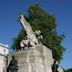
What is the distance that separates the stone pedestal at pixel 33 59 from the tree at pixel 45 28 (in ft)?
71.1

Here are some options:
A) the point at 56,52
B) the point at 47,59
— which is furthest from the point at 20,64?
the point at 56,52

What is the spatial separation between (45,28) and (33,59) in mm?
24696

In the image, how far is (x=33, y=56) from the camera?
60.4ft

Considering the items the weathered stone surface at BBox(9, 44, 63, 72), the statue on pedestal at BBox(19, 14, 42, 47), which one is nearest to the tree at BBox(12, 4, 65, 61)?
the statue on pedestal at BBox(19, 14, 42, 47)

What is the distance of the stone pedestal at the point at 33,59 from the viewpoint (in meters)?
18.3

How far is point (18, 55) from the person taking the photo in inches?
739

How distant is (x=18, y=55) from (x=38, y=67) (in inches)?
54.6

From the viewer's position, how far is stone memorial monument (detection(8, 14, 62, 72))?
1831 cm

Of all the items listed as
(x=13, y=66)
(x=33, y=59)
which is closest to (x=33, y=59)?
(x=33, y=59)

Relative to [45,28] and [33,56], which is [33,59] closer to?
[33,56]

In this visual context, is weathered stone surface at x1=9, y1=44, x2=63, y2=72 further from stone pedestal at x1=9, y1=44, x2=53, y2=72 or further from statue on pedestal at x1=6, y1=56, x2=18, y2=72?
statue on pedestal at x1=6, y1=56, x2=18, y2=72

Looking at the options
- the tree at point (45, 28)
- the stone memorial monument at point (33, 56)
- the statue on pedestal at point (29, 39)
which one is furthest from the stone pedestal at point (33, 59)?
the tree at point (45, 28)

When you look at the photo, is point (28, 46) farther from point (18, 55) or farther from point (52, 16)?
point (52, 16)

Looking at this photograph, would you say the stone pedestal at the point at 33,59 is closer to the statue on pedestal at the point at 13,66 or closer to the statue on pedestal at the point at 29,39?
the statue on pedestal at the point at 13,66
